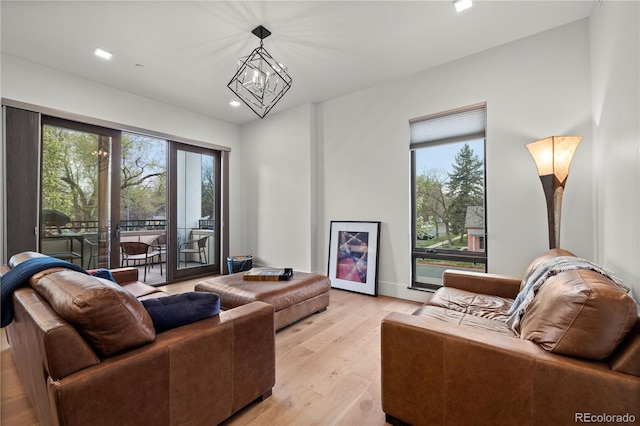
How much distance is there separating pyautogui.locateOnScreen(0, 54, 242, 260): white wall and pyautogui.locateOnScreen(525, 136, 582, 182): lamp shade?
4857 millimetres

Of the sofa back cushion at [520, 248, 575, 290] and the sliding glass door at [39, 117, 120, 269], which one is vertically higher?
the sliding glass door at [39, 117, 120, 269]

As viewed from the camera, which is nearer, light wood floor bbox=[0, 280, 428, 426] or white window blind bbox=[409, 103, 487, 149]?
light wood floor bbox=[0, 280, 428, 426]

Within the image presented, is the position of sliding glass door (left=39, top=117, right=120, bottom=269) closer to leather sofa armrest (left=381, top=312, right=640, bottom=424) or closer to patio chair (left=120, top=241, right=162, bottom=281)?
patio chair (left=120, top=241, right=162, bottom=281)

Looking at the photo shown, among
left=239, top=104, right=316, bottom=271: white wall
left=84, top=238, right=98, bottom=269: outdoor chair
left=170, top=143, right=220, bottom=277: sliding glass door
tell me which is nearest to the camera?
left=84, top=238, right=98, bottom=269: outdoor chair

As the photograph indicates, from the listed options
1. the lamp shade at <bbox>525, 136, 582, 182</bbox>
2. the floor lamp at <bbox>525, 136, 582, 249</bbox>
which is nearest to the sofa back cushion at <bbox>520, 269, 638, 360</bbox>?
the floor lamp at <bbox>525, 136, 582, 249</bbox>

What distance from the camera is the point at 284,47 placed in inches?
122

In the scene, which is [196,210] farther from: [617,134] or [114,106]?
[617,134]

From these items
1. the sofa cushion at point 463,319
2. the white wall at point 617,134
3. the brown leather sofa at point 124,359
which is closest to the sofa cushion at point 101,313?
the brown leather sofa at point 124,359

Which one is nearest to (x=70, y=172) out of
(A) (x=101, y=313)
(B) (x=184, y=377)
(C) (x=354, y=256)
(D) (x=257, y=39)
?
(D) (x=257, y=39)

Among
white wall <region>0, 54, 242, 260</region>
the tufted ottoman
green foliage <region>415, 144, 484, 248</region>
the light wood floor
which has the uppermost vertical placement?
white wall <region>0, 54, 242, 260</region>

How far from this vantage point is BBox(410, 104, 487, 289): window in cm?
338

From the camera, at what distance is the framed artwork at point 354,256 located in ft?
13.1

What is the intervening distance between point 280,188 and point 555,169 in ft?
12.5

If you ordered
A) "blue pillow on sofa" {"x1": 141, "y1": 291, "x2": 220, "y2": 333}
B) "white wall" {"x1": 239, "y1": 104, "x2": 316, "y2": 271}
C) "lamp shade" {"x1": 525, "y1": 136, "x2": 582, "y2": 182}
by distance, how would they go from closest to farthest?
"blue pillow on sofa" {"x1": 141, "y1": 291, "x2": 220, "y2": 333} → "lamp shade" {"x1": 525, "y1": 136, "x2": 582, "y2": 182} → "white wall" {"x1": 239, "y1": 104, "x2": 316, "y2": 271}
